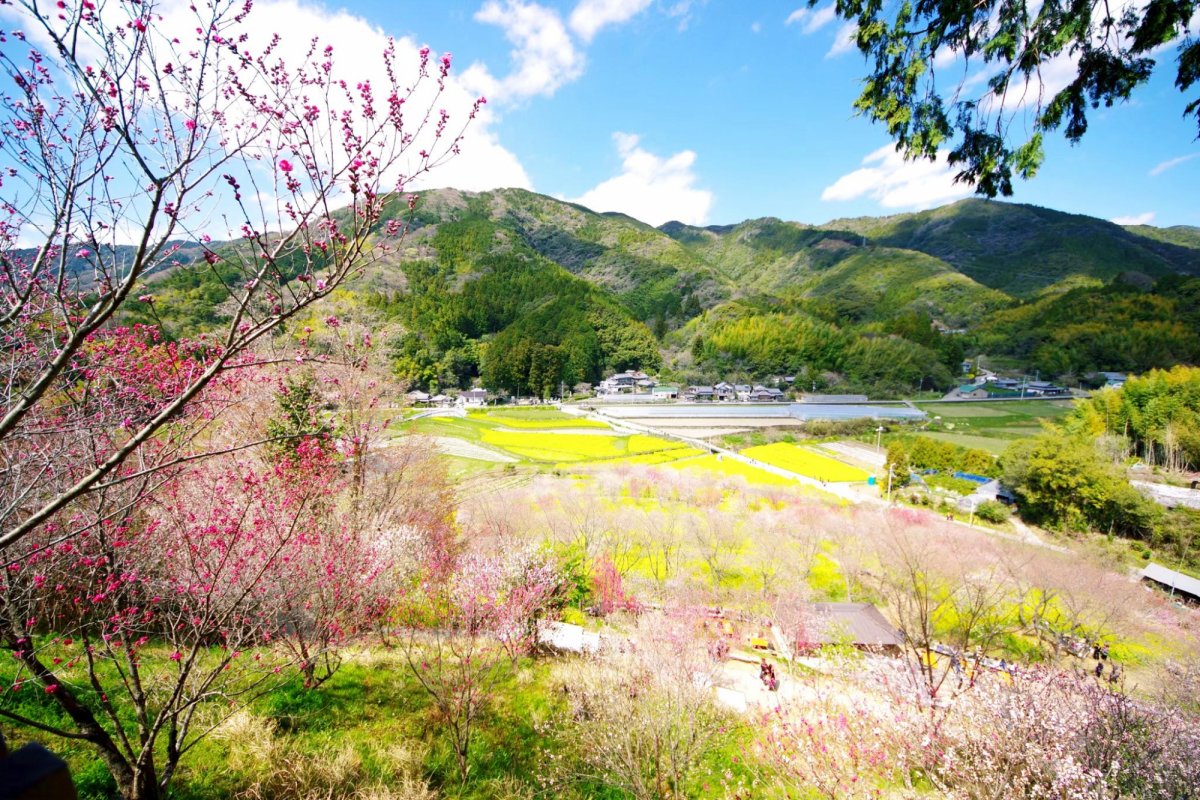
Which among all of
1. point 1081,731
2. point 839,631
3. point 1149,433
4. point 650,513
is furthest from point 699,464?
point 1149,433

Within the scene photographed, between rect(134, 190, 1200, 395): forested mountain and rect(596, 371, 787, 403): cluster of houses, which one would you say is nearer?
rect(134, 190, 1200, 395): forested mountain

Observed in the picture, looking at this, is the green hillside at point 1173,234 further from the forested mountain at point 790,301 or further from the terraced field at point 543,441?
the terraced field at point 543,441

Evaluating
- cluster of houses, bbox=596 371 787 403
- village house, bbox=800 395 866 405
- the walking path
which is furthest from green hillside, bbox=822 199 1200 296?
the walking path

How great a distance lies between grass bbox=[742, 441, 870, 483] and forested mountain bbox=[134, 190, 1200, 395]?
2561 centimetres

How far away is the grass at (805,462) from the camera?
104 feet

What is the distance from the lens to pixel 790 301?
3378 inches

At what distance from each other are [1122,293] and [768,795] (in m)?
83.8

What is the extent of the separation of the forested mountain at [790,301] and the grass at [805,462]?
25.6m

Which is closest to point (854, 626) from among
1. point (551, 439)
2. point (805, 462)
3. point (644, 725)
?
point (644, 725)

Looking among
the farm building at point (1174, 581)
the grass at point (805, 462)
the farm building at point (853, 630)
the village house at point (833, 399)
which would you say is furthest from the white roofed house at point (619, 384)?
the farm building at point (853, 630)

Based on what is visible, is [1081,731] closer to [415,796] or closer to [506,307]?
[415,796]

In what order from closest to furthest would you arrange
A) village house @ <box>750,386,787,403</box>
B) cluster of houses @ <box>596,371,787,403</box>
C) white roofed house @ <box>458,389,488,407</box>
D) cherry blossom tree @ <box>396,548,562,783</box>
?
cherry blossom tree @ <box>396,548,562,783</box>, white roofed house @ <box>458,389,488,407</box>, village house @ <box>750,386,787,403</box>, cluster of houses @ <box>596,371,787,403</box>

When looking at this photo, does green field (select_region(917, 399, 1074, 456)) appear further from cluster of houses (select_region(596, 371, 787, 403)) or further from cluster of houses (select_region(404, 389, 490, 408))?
cluster of houses (select_region(404, 389, 490, 408))

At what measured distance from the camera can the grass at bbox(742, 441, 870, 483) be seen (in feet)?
104
